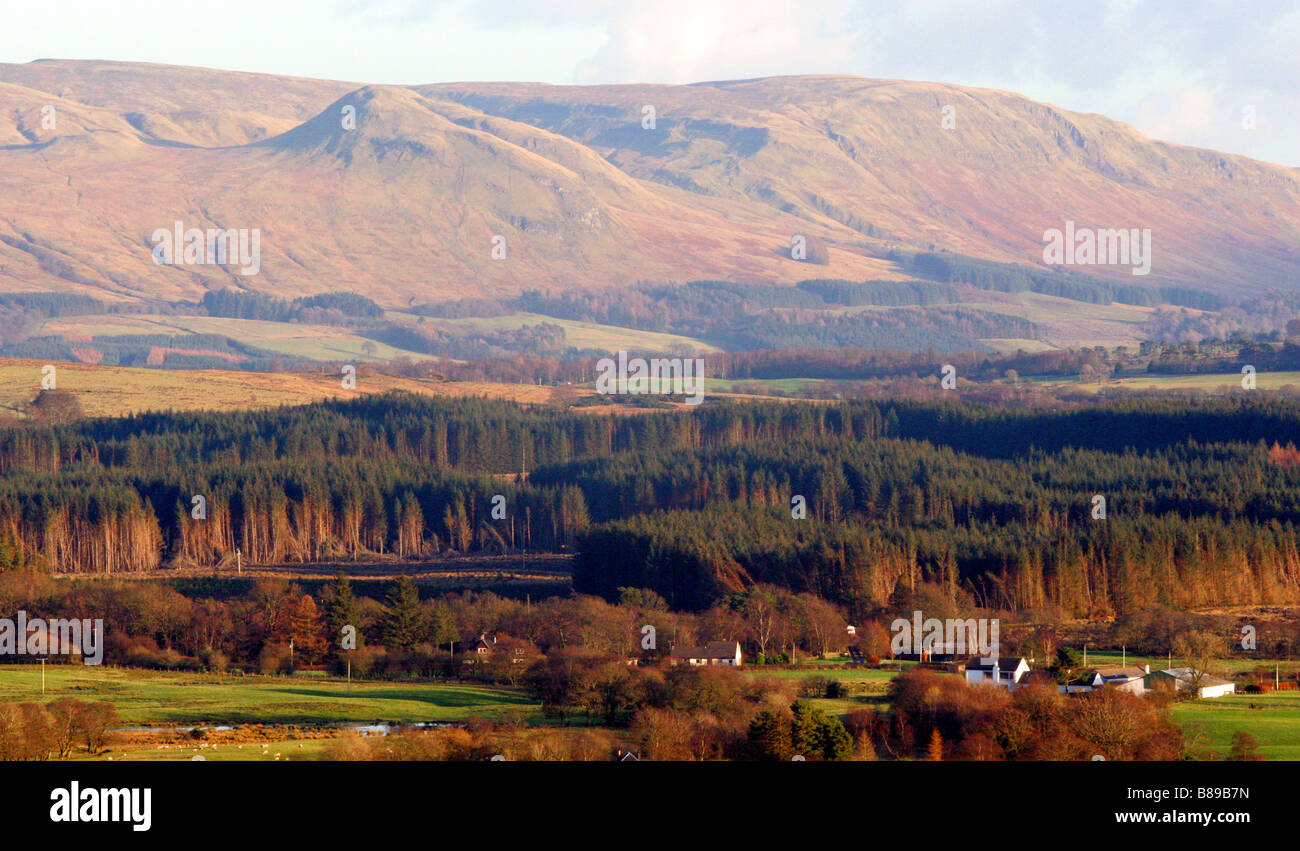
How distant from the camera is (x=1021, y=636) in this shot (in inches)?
4126

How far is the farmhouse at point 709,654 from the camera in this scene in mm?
97631

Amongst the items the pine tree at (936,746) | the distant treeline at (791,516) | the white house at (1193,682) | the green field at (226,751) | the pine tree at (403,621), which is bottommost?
the green field at (226,751)

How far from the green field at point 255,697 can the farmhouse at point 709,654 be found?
10134 mm

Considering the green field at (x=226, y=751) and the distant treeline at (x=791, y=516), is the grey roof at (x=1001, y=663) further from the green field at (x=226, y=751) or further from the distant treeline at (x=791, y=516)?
the distant treeline at (x=791, y=516)

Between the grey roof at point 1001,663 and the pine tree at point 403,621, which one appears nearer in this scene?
the grey roof at point 1001,663

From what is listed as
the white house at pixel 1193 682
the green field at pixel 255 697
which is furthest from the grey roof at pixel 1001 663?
the green field at pixel 255 697

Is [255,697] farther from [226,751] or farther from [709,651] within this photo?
[709,651]

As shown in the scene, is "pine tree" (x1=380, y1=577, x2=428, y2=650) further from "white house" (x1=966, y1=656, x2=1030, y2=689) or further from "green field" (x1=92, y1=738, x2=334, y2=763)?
"green field" (x1=92, y1=738, x2=334, y2=763)

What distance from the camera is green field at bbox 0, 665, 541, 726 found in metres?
81.5

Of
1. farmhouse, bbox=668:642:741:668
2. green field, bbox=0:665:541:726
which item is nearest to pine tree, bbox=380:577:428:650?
green field, bbox=0:665:541:726

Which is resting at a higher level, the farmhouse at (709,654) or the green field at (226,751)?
the farmhouse at (709,654)

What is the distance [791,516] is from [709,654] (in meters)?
62.8

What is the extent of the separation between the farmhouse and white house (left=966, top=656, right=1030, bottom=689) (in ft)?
48.8
